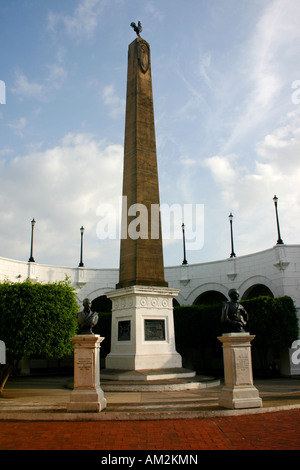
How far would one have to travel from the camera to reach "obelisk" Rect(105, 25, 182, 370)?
15133 mm

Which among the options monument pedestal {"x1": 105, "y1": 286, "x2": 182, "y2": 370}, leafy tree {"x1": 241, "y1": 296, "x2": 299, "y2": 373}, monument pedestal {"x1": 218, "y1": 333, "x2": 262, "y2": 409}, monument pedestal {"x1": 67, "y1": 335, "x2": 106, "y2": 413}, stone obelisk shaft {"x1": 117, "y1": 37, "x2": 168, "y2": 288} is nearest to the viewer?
monument pedestal {"x1": 67, "y1": 335, "x2": 106, "y2": 413}

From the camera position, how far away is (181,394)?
39.4 feet

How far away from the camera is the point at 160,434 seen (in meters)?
7.16

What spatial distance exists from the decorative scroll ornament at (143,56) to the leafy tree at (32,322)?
36.0ft

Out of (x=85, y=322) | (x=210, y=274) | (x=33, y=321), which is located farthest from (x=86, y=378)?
(x=210, y=274)

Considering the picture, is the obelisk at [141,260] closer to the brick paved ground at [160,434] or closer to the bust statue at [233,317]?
the bust statue at [233,317]

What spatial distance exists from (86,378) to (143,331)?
612 centimetres

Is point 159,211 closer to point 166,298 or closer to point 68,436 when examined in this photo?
point 166,298

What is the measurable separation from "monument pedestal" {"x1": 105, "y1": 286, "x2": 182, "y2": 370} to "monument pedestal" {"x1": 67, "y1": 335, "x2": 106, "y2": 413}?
18.1ft

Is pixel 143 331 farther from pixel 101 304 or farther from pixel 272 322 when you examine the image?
pixel 101 304

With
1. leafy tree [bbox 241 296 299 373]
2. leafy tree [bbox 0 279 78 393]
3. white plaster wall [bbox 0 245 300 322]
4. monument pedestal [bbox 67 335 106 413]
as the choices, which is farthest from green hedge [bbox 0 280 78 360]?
leafy tree [bbox 241 296 299 373]

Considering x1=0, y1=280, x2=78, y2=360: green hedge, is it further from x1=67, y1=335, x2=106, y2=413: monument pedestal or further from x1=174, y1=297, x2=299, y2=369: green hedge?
x1=174, y1=297, x2=299, y2=369: green hedge

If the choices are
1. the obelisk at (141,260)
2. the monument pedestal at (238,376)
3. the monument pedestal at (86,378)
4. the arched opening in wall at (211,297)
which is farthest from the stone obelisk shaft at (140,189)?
the arched opening in wall at (211,297)

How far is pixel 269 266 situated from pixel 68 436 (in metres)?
23.6
